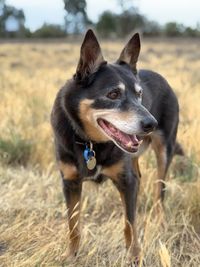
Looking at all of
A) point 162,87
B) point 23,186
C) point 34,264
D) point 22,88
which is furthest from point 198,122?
point 22,88

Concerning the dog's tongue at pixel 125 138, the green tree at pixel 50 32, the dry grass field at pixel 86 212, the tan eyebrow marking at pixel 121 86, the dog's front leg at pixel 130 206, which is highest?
the tan eyebrow marking at pixel 121 86

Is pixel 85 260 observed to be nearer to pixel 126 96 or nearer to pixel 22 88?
pixel 126 96

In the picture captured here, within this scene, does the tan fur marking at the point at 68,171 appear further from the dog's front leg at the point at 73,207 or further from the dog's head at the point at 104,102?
the dog's head at the point at 104,102

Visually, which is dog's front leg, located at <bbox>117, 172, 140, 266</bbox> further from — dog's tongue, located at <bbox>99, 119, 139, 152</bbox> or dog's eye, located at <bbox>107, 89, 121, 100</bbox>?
dog's eye, located at <bbox>107, 89, 121, 100</bbox>

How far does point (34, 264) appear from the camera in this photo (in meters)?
3.52

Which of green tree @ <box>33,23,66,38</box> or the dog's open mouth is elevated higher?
the dog's open mouth

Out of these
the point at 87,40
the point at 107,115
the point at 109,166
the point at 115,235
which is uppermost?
the point at 87,40

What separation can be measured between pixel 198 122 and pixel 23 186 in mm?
2691

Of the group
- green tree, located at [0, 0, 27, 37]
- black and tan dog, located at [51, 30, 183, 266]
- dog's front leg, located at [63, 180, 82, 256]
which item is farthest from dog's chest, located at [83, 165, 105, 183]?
green tree, located at [0, 0, 27, 37]

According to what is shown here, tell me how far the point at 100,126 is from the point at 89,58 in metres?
0.52

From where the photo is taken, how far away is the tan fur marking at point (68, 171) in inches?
163

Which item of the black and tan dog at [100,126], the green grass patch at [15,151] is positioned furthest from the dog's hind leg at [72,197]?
the green grass patch at [15,151]

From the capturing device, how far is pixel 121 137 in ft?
12.5

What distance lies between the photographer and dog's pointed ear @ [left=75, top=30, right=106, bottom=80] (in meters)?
3.90
